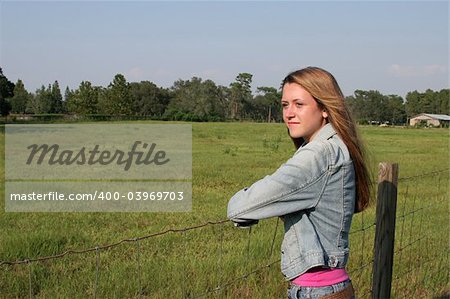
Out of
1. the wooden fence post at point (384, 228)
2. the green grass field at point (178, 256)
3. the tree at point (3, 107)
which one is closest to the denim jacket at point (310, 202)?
the green grass field at point (178, 256)

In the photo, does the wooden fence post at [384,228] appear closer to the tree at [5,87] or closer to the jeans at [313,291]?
the jeans at [313,291]

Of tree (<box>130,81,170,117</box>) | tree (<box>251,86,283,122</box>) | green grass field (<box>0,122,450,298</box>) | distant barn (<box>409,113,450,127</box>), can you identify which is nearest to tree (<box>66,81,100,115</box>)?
tree (<box>130,81,170,117</box>)

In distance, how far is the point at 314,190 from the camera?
1714mm

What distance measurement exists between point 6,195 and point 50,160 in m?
6.49

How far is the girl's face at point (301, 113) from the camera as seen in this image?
1841 mm

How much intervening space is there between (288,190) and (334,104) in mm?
374

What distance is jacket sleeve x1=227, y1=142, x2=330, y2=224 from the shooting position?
1.68 m

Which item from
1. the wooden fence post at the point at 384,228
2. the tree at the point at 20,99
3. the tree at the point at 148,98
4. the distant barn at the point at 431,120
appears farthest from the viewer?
the distant barn at the point at 431,120

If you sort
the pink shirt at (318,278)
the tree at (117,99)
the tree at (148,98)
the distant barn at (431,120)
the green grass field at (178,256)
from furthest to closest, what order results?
the distant barn at (431,120)
the tree at (148,98)
the tree at (117,99)
the green grass field at (178,256)
the pink shirt at (318,278)

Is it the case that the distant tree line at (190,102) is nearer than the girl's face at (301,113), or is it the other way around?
the girl's face at (301,113)

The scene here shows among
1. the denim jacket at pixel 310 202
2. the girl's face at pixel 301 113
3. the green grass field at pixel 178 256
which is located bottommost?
the green grass field at pixel 178 256

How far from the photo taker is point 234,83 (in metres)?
94.7

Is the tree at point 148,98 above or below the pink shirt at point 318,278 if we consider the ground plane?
above

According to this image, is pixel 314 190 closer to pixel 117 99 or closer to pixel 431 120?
pixel 117 99
